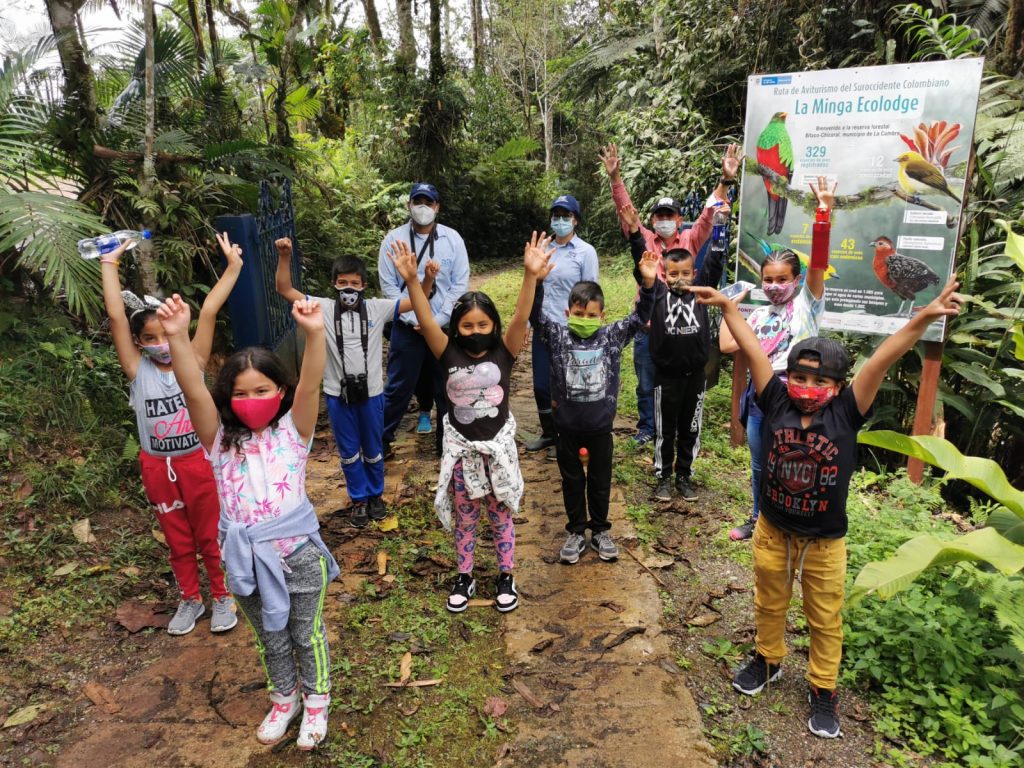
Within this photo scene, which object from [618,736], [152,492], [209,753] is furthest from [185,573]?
[618,736]

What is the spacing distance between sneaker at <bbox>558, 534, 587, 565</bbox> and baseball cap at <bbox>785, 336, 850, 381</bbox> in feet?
5.86

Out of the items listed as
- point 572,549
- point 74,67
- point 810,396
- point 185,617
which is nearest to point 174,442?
point 185,617

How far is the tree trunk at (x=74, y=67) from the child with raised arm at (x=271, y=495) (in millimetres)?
3260

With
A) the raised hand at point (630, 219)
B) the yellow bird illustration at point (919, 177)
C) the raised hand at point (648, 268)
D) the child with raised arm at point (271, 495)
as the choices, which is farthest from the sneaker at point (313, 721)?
the yellow bird illustration at point (919, 177)

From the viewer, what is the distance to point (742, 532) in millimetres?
4117

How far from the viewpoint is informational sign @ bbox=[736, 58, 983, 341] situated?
4.22m

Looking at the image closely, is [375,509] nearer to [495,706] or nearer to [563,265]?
[495,706]

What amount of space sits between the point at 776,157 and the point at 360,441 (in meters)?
3.53

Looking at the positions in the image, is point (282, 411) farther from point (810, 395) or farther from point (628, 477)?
point (628, 477)

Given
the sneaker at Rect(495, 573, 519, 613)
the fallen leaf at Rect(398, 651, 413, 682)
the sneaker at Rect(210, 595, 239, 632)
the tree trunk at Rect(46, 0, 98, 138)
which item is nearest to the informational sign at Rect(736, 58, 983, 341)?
the sneaker at Rect(495, 573, 519, 613)

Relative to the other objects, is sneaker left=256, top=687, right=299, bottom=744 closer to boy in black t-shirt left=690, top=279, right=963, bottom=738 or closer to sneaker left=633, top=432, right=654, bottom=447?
boy in black t-shirt left=690, top=279, right=963, bottom=738

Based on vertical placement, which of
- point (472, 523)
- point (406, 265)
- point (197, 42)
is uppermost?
point (197, 42)

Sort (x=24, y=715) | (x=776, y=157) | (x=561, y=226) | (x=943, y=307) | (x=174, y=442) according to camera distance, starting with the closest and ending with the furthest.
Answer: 1. (x=943, y=307)
2. (x=24, y=715)
3. (x=174, y=442)
4. (x=776, y=157)
5. (x=561, y=226)

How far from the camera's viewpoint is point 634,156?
995 cm
